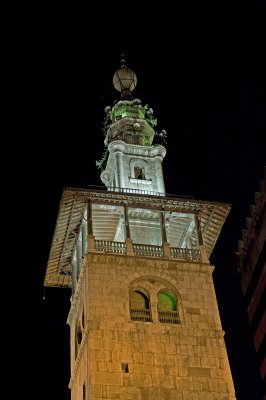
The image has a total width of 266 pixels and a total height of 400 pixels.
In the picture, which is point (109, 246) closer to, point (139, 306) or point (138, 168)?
point (139, 306)

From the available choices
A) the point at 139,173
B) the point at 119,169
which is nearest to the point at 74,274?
the point at 119,169

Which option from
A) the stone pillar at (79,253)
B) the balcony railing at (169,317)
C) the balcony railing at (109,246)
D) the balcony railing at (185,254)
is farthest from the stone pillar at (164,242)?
the stone pillar at (79,253)

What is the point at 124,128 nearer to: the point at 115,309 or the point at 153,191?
the point at 153,191

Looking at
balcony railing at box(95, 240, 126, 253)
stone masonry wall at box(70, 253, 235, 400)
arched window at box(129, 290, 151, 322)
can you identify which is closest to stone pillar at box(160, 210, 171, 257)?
stone masonry wall at box(70, 253, 235, 400)

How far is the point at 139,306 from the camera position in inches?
Result: 1601

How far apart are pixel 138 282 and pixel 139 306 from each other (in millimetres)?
1476

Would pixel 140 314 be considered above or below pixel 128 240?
below

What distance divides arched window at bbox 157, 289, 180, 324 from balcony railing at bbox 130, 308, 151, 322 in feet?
2.11

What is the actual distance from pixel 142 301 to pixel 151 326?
6.49 ft

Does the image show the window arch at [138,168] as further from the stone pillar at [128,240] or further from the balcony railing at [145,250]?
the balcony railing at [145,250]

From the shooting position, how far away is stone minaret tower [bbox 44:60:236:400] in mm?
37500

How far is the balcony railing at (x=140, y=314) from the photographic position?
39906 mm

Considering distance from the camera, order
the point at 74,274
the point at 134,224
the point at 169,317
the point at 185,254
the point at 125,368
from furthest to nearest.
A: the point at 74,274 → the point at 134,224 → the point at 185,254 → the point at 169,317 → the point at 125,368

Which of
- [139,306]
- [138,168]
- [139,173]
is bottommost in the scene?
[139,306]
